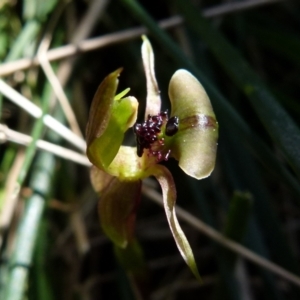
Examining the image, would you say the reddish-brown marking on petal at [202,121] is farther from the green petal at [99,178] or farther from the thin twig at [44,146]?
the thin twig at [44,146]

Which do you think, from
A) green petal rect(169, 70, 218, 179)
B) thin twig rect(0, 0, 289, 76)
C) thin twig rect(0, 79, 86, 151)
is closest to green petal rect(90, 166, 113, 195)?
green petal rect(169, 70, 218, 179)

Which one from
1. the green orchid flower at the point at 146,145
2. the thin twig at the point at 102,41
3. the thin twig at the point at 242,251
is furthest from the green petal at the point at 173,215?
the thin twig at the point at 102,41

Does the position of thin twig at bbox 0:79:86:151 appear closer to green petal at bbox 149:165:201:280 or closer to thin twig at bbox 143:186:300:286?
thin twig at bbox 143:186:300:286

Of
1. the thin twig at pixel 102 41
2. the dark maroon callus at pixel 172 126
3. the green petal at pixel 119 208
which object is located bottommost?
the green petal at pixel 119 208

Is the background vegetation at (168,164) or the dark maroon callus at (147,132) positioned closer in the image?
the dark maroon callus at (147,132)

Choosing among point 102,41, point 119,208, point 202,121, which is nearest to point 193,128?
point 202,121

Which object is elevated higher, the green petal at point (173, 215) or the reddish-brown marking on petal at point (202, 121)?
the reddish-brown marking on petal at point (202, 121)

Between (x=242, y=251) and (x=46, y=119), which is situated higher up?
(x=46, y=119)

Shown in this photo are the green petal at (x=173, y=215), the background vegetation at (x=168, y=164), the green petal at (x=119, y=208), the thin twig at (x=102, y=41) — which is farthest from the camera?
the thin twig at (x=102, y=41)

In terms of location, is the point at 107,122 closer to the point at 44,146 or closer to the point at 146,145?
the point at 146,145
